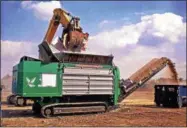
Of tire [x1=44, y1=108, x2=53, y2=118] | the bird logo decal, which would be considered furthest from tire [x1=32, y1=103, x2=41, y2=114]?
the bird logo decal

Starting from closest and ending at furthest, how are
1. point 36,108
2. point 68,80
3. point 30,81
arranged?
point 30,81
point 68,80
point 36,108

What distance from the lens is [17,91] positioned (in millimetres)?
15812

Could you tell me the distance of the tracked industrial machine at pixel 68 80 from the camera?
15.6 metres

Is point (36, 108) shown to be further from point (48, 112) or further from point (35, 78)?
point (35, 78)

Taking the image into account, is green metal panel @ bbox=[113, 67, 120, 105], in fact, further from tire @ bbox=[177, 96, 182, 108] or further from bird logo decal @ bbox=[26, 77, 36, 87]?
tire @ bbox=[177, 96, 182, 108]

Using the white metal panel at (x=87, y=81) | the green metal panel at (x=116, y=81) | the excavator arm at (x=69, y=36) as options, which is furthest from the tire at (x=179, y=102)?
the excavator arm at (x=69, y=36)

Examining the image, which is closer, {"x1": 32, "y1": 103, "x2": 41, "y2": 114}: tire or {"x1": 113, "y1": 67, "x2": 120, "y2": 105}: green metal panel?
{"x1": 32, "y1": 103, "x2": 41, "y2": 114}: tire

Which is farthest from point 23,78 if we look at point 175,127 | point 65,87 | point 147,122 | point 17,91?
point 175,127

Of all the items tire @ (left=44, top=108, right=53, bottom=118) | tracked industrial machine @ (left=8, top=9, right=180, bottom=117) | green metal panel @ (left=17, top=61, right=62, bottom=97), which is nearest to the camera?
green metal panel @ (left=17, top=61, right=62, bottom=97)

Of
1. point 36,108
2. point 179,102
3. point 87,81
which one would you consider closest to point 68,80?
point 87,81

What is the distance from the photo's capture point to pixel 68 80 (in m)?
16.2

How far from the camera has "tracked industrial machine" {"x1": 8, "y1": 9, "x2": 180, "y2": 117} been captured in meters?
15.6

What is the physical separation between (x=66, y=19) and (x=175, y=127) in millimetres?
10192

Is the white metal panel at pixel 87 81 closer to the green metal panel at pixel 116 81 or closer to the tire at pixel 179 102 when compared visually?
the green metal panel at pixel 116 81
